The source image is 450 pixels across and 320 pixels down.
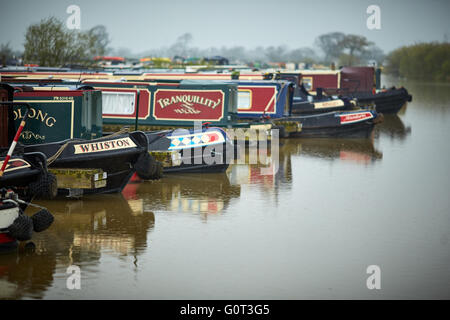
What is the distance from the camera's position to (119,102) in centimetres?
1895

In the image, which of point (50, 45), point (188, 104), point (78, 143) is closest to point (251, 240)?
point (78, 143)

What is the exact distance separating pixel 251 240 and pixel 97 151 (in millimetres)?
3517

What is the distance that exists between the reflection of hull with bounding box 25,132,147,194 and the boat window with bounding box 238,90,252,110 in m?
9.70

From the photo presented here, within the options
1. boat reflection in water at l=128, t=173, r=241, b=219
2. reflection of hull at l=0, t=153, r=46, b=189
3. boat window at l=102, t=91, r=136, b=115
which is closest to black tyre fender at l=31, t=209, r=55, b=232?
reflection of hull at l=0, t=153, r=46, b=189

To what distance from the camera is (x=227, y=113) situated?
19469 millimetres

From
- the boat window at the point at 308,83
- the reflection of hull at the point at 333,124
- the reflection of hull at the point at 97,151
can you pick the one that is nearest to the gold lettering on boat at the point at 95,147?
the reflection of hull at the point at 97,151

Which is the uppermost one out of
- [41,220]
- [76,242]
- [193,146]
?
[193,146]

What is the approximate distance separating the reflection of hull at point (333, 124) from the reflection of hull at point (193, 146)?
9224mm

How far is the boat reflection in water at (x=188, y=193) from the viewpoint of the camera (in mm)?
14127

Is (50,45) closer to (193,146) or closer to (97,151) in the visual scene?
(193,146)

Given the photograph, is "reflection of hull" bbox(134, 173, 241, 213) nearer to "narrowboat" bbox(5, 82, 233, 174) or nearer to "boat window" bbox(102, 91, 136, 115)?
"narrowboat" bbox(5, 82, 233, 174)

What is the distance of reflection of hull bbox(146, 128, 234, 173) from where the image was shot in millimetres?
16625

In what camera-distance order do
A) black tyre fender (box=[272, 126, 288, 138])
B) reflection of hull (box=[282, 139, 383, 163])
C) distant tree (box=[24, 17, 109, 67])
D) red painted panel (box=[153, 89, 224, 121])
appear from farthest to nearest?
1. distant tree (box=[24, 17, 109, 67])
2. black tyre fender (box=[272, 126, 288, 138])
3. reflection of hull (box=[282, 139, 383, 163])
4. red painted panel (box=[153, 89, 224, 121])

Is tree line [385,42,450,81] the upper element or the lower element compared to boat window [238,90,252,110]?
upper
